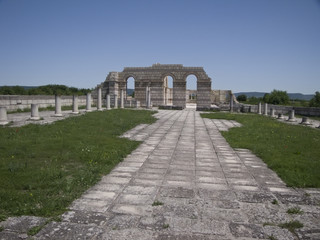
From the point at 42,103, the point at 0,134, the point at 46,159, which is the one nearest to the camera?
the point at 46,159

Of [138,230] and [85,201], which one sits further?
[85,201]

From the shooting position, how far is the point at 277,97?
37.8 meters

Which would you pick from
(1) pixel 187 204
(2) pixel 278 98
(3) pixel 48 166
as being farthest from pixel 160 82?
(1) pixel 187 204

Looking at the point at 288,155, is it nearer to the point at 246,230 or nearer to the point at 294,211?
the point at 294,211

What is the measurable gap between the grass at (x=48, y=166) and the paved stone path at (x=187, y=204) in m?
0.27

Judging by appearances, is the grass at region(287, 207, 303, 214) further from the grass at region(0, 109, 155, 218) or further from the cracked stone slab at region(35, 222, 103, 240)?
the grass at region(0, 109, 155, 218)

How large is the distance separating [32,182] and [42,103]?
16352 mm

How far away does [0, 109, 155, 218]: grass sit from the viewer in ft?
11.7

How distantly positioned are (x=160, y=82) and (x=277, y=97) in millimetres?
17413

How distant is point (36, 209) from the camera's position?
335 cm

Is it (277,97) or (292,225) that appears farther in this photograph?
(277,97)

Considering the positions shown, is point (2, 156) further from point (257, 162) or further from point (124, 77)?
point (124, 77)

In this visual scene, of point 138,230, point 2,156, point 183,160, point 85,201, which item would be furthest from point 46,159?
point 138,230

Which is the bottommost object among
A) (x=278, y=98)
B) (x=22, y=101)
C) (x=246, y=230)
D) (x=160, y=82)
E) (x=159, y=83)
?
(x=246, y=230)
